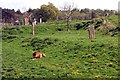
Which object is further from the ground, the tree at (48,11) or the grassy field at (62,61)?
the tree at (48,11)

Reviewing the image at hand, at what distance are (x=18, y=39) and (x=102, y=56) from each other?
1715 centimetres

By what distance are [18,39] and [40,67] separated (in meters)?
18.1

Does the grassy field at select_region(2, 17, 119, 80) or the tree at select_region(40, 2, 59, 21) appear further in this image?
the tree at select_region(40, 2, 59, 21)

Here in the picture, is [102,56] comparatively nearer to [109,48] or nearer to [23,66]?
[109,48]

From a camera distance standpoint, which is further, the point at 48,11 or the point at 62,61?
the point at 48,11

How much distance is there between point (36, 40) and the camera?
35.8m

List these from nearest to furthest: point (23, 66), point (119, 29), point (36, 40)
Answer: point (23, 66) < point (36, 40) < point (119, 29)

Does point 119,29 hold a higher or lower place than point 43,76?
higher

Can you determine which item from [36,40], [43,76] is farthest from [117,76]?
[36,40]

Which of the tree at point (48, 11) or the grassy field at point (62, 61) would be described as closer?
the grassy field at point (62, 61)

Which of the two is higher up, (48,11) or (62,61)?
Answer: (48,11)

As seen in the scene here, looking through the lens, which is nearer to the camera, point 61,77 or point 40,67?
point 61,77

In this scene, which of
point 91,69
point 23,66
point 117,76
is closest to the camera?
point 117,76

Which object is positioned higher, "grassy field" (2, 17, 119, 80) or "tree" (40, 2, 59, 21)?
"tree" (40, 2, 59, 21)
